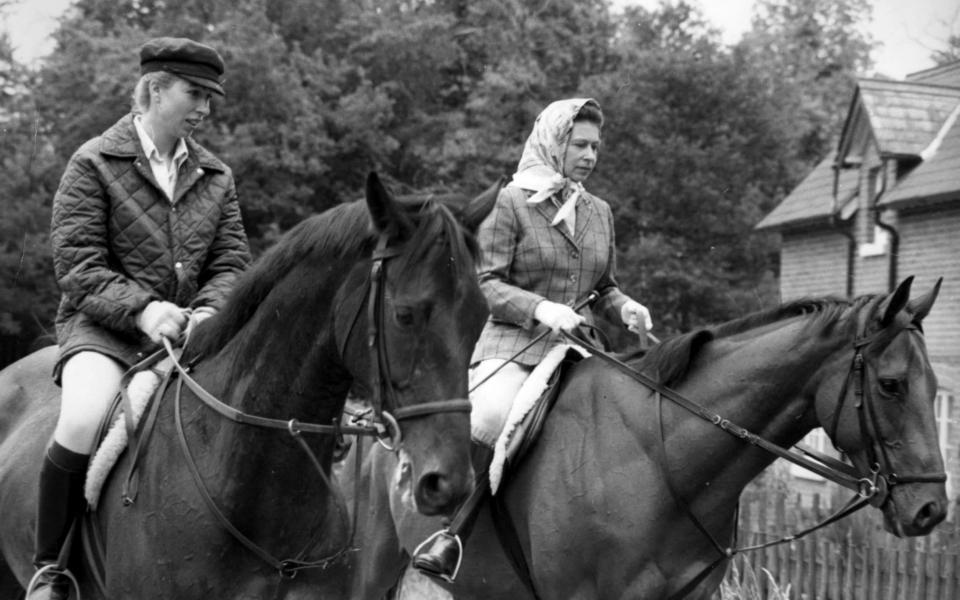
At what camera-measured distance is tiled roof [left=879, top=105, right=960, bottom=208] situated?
20297 millimetres

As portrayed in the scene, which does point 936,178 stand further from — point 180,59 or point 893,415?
point 180,59

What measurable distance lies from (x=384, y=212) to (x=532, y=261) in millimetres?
2694

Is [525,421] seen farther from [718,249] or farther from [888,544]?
[718,249]

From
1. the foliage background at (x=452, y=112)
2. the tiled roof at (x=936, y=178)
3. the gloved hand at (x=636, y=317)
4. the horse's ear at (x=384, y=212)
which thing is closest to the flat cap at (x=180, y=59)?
the horse's ear at (x=384, y=212)

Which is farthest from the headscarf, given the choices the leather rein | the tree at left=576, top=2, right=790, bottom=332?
the tree at left=576, top=2, right=790, bottom=332

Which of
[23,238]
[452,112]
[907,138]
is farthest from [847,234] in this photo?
[23,238]

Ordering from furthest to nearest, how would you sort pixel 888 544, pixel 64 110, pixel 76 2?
1. pixel 76 2
2. pixel 64 110
3. pixel 888 544

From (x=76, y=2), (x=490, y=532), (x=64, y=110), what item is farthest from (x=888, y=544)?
(x=76, y=2)

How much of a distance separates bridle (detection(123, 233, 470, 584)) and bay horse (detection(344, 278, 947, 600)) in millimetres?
1429

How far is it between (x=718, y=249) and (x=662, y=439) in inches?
983

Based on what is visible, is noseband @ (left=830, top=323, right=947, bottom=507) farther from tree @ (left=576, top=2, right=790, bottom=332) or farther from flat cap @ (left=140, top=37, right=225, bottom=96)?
tree @ (left=576, top=2, right=790, bottom=332)

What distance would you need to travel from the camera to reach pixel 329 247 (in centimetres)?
402

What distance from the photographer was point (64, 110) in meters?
28.6

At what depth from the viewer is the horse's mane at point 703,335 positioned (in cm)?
554
